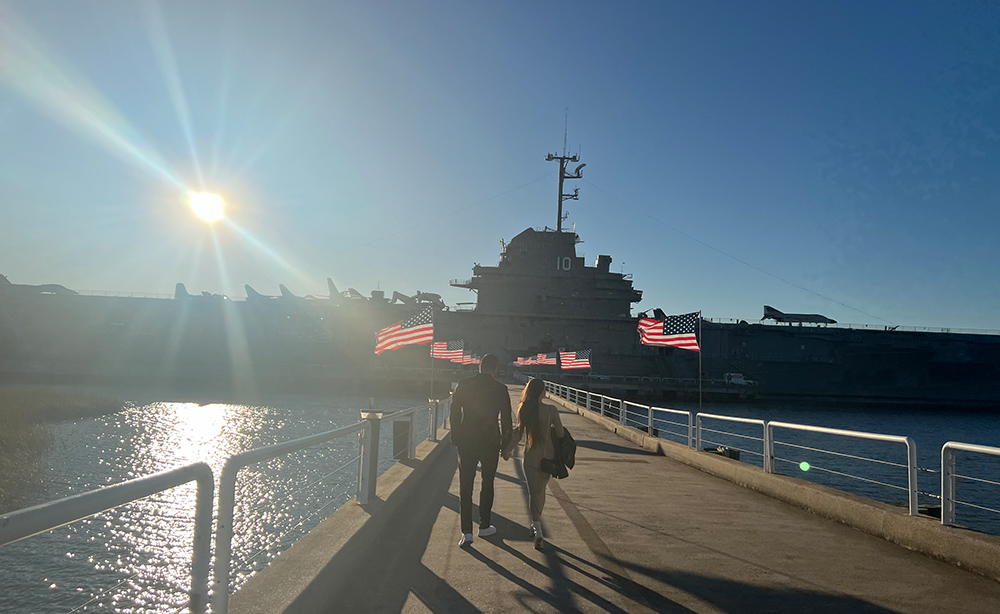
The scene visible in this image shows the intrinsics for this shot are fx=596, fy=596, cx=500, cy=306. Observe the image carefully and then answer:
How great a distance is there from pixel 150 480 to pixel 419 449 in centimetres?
938

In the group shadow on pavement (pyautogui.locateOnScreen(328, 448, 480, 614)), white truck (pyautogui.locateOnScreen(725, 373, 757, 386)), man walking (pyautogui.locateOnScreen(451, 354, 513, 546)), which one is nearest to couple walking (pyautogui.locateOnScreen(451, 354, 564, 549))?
man walking (pyautogui.locateOnScreen(451, 354, 513, 546))

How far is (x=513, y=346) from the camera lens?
212ft

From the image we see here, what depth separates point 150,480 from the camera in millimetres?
2693

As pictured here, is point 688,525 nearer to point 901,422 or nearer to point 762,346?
point 901,422

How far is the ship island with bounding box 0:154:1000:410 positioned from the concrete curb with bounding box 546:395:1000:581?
1836 inches

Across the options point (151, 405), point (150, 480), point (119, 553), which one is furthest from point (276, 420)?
point (150, 480)

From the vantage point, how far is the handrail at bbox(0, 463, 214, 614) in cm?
190

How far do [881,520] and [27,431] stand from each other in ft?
83.3

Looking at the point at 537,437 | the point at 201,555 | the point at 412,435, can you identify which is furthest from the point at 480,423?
the point at 412,435

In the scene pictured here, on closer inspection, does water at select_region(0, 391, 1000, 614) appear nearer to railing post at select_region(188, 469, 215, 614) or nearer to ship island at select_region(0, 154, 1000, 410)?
railing post at select_region(188, 469, 215, 614)

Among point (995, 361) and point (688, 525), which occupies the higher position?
point (995, 361)

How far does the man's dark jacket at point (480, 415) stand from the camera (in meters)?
6.05

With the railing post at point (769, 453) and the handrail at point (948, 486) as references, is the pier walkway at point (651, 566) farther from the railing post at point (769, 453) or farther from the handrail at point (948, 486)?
the railing post at point (769, 453)

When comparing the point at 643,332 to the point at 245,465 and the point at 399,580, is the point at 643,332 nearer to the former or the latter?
the point at 399,580
